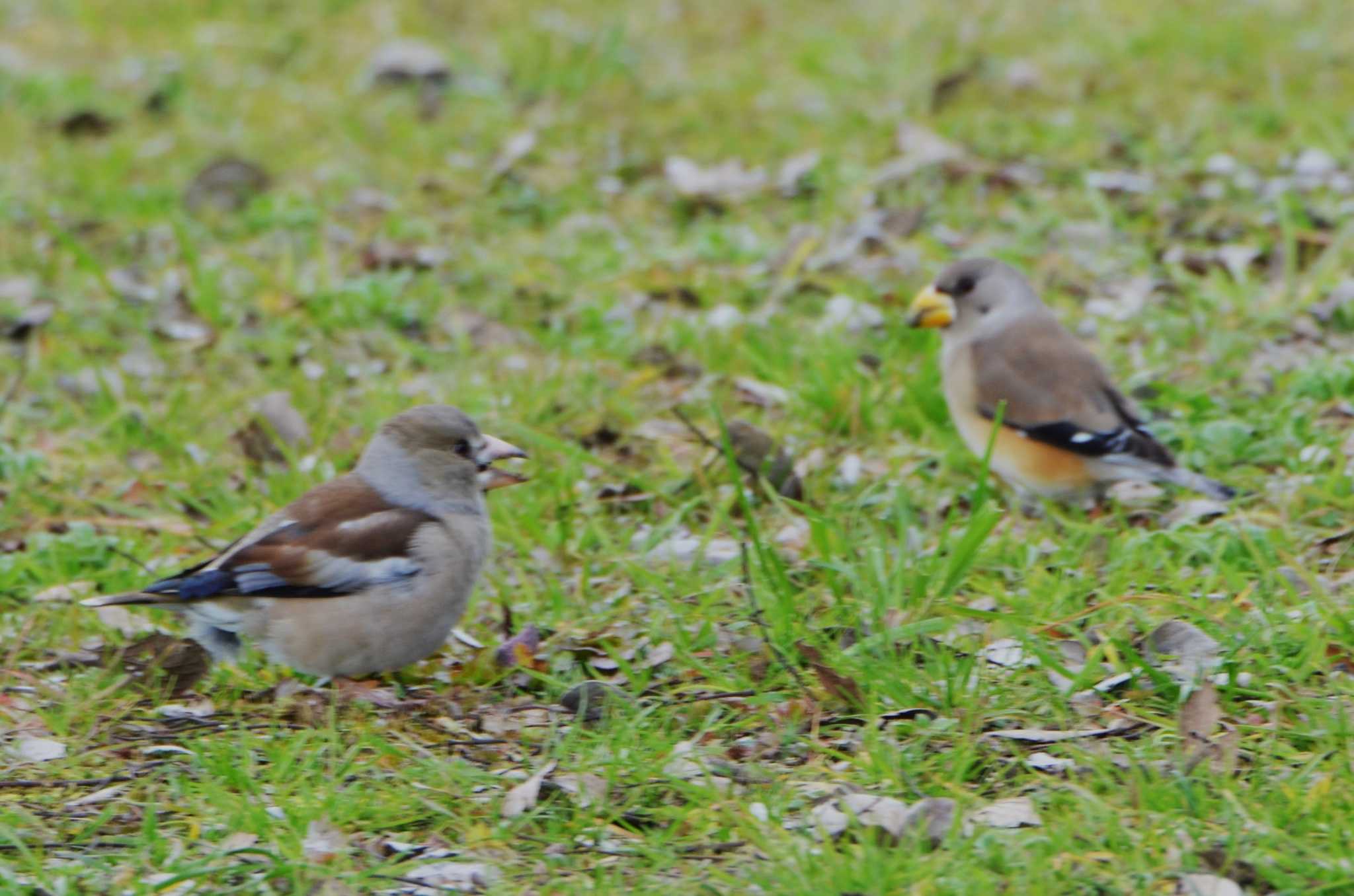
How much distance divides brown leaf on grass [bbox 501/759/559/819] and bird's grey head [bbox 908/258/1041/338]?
8.50 ft

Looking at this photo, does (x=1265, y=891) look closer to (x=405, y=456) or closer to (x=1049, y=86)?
(x=405, y=456)

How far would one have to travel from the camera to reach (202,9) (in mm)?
10219

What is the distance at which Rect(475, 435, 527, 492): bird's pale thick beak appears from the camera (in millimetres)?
4598

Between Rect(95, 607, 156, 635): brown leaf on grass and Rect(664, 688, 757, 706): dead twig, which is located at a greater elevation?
Rect(664, 688, 757, 706): dead twig

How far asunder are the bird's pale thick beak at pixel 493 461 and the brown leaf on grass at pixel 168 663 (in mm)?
832

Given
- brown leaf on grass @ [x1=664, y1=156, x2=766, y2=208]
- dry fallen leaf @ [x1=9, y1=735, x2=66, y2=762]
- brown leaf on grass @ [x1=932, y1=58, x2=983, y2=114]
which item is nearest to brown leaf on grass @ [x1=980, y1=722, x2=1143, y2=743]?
dry fallen leaf @ [x1=9, y1=735, x2=66, y2=762]

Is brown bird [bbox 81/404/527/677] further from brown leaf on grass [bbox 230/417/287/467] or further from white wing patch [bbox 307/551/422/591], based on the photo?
brown leaf on grass [bbox 230/417/287/467]

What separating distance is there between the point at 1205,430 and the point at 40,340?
4.16 meters

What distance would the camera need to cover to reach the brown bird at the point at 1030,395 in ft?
16.8

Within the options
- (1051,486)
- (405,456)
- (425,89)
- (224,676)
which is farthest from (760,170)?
(224,676)

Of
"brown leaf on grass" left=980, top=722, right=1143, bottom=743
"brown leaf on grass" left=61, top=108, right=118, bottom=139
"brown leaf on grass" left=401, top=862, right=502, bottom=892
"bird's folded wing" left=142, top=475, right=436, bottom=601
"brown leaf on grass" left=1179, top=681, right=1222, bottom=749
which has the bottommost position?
"brown leaf on grass" left=401, top=862, right=502, bottom=892

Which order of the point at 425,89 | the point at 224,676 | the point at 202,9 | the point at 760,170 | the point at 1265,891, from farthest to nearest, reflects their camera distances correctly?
the point at 202,9 → the point at 425,89 → the point at 760,170 → the point at 224,676 → the point at 1265,891

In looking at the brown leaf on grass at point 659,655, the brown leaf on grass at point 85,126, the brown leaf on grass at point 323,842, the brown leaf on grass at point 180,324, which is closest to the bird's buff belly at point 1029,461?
the brown leaf on grass at point 659,655

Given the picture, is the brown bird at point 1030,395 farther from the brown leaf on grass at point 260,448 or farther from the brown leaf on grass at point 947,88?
the brown leaf on grass at point 947,88
